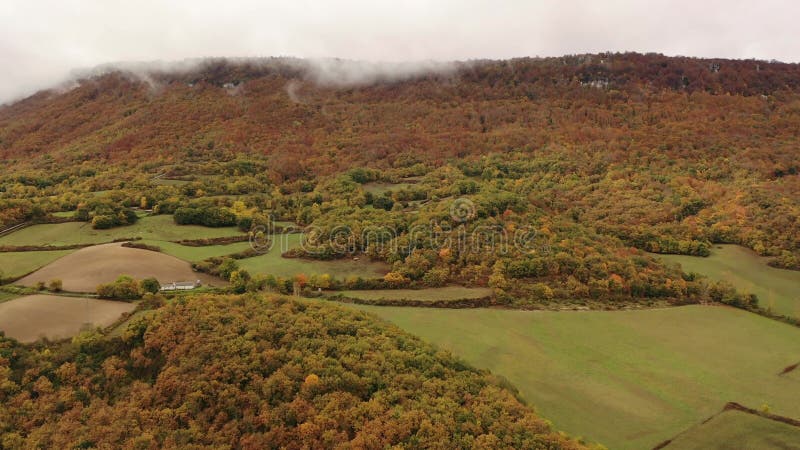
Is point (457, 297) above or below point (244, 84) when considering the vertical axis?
below

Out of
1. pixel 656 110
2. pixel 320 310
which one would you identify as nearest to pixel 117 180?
pixel 320 310

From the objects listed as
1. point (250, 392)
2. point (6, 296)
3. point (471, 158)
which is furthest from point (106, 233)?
point (471, 158)

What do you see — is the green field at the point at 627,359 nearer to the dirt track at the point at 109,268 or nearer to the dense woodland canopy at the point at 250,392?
the dense woodland canopy at the point at 250,392

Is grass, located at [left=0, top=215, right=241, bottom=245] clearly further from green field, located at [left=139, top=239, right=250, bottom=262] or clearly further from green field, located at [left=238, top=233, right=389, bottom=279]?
green field, located at [left=238, top=233, right=389, bottom=279]

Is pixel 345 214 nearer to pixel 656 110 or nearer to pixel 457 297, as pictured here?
pixel 457 297

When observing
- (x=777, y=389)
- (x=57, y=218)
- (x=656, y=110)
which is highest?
(x=656, y=110)

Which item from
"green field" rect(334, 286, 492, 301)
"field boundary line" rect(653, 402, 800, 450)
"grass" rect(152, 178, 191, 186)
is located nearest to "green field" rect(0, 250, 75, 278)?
"green field" rect(334, 286, 492, 301)

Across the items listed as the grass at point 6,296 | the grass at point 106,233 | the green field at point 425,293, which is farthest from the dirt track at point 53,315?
the grass at point 106,233
